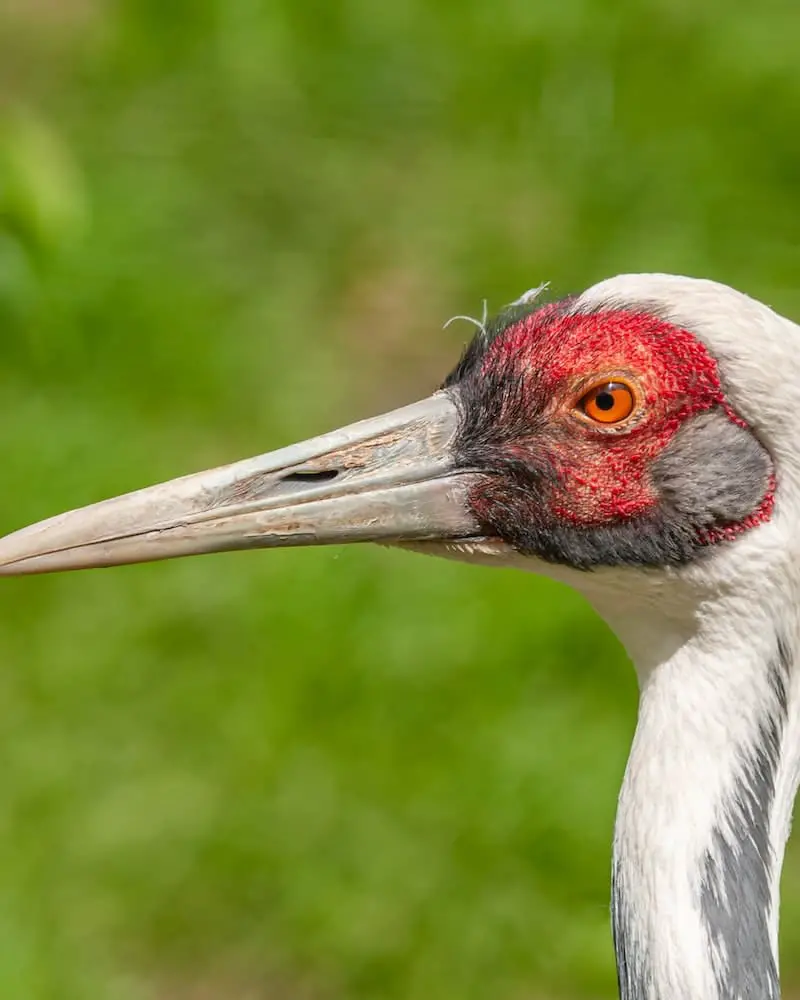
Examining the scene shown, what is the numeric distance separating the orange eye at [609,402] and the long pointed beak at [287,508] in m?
0.29

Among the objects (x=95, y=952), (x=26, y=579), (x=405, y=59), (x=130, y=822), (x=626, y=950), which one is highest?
(x=405, y=59)

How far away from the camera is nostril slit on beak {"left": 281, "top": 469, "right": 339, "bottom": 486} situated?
3.18 meters

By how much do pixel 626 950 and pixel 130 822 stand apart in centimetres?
265

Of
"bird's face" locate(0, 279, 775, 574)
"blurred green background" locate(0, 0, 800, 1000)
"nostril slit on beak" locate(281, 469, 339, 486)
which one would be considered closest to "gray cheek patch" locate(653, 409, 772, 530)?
"bird's face" locate(0, 279, 775, 574)

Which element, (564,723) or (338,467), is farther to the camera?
(564,723)

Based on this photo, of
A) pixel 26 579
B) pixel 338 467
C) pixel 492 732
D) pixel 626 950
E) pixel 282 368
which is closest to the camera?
pixel 626 950

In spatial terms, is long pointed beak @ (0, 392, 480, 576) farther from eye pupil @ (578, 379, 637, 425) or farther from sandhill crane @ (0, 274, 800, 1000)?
eye pupil @ (578, 379, 637, 425)

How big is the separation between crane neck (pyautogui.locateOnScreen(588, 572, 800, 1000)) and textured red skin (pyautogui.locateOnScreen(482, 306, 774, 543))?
226 mm

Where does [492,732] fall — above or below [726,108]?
below

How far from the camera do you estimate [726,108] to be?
7.45 meters

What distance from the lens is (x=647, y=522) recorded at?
3012 millimetres

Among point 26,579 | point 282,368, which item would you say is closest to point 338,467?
point 26,579

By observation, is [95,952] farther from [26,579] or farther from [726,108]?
[726,108]

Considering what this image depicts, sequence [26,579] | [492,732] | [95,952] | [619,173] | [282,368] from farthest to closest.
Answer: [619,173] < [282,368] < [26,579] < [492,732] < [95,952]
